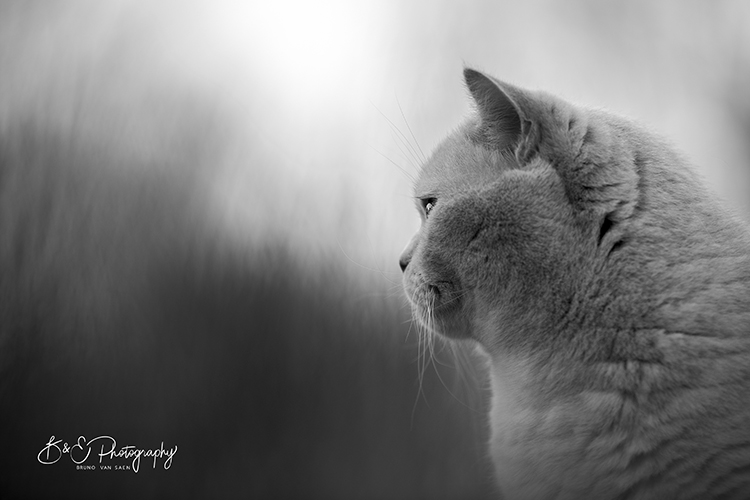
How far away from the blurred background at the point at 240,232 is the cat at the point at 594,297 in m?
0.14

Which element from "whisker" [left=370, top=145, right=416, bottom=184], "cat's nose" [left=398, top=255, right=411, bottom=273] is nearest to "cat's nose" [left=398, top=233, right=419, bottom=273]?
"cat's nose" [left=398, top=255, right=411, bottom=273]

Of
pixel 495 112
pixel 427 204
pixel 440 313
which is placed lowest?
pixel 440 313

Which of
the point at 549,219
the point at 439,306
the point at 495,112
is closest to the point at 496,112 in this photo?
the point at 495,112

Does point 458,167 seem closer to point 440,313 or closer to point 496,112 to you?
point 496,112

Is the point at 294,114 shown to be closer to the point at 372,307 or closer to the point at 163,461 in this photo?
the point at 372,307

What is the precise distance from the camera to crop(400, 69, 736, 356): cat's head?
57 centimetres

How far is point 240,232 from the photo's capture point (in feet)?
2.15

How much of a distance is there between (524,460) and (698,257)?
313mm

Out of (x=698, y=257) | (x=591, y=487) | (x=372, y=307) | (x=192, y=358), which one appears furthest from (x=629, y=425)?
(x=192, y=358)

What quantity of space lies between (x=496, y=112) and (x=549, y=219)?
15 centimetres

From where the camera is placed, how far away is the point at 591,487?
0.55 meters

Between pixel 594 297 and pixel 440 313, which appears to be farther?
pixel 440 313

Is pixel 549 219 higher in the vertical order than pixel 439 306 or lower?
higher

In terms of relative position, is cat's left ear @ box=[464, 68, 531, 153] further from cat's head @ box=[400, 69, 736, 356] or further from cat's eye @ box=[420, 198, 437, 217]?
cat's eye @ box=[420, 198, 437, 217]
